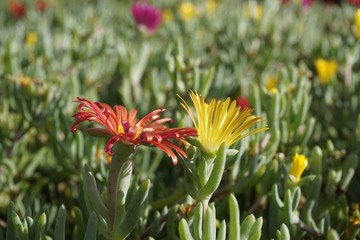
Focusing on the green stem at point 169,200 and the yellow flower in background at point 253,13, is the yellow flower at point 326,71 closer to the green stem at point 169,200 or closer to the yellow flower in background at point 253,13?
the yellow flower in background at point 253,13

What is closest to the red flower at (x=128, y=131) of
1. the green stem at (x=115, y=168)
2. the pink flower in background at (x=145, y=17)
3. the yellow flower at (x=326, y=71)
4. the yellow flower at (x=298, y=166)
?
the green stem at (x=115, y=168)

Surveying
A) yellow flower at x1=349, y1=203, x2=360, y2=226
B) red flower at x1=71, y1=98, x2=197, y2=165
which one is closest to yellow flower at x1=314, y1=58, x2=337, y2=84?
yellow flower at x1=349, y1=203, x2=360, y2=226

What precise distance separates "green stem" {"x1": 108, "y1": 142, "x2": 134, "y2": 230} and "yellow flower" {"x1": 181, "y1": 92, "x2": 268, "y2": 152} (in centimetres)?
10

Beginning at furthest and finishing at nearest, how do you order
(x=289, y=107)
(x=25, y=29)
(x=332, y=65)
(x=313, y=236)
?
(x=25, y=29), (x=332, y=65), (x=289, y=107), (x=313, y=236)

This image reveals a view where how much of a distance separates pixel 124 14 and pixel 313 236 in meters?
1.85

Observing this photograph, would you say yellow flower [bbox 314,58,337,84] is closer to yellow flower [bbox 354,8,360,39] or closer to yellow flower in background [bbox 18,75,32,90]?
yellow flower [bbox 354,8,360,39]

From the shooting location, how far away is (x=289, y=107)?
1.29 meters

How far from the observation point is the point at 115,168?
2.70 feet

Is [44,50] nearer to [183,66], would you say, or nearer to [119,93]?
[119,93]

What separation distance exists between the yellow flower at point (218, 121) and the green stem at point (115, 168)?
0.34ft

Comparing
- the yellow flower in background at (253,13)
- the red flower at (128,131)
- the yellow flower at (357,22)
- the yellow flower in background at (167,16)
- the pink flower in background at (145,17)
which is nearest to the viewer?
the red flower at (128,131)

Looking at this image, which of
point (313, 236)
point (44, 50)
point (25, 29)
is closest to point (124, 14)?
point (25, 29)

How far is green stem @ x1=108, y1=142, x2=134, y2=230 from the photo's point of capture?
809 mm

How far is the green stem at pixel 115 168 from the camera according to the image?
2.65 ft
